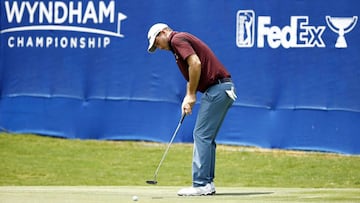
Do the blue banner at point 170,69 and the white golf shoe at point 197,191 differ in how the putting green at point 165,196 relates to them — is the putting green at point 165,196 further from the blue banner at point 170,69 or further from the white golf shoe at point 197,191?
the blue banner at point 170,69

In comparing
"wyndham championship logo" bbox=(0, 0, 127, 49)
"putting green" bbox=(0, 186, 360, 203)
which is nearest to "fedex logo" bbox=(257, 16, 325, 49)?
"wyndham championship logo" bbox=(0, 0, 127, 49)

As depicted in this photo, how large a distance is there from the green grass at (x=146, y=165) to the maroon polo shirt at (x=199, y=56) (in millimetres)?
4344

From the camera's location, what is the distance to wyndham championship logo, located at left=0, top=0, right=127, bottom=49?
56.9 feet

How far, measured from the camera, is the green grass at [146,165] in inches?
587

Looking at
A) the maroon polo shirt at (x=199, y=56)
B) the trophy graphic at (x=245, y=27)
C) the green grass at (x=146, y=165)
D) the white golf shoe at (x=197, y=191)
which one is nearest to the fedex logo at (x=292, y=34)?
the trophy graphic at (x=245, y=27)

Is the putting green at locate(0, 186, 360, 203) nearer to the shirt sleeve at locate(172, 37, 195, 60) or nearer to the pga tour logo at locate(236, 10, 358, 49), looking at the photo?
the shirt sleeve at locate(172, 37, 195, 60)

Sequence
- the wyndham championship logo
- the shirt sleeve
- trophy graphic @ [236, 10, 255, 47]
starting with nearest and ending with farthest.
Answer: the shirt sleeve
trophy graphic @ [236, 10, 255, 47]
the wyndham championship logo

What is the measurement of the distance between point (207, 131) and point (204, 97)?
A: 34 cm

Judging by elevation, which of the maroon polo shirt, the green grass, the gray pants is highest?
the maroon polo shirt

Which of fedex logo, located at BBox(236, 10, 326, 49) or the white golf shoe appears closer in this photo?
the white golf shoe

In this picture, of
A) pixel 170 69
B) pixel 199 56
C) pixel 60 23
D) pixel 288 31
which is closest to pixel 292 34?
pixel 288 31

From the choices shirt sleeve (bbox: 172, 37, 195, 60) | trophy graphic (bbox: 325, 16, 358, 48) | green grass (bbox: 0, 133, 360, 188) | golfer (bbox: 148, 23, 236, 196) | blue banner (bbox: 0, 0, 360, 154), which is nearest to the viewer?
shirt sleeve (bbox: 172, 37, 195, 60)

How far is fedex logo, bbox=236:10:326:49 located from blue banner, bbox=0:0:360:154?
0.02m

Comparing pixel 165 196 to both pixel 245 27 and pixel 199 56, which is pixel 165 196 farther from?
pixel 245 27
